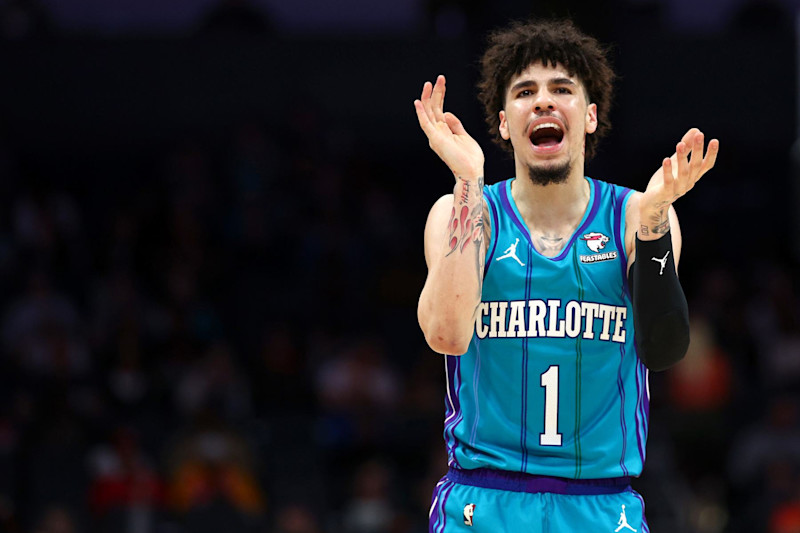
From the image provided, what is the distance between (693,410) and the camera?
1191 centimetres

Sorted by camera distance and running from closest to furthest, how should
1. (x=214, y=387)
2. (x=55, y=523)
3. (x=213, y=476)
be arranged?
1. (x=55, y=523)
2. (x=213, y=476)
3. (x=214, y=387)

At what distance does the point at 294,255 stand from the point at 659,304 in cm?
1067

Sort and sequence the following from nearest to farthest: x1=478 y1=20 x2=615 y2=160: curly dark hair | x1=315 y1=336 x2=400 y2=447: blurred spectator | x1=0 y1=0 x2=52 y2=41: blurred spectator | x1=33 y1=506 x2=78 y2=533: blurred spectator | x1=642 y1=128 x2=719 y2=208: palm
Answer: x1=642 y1=128 x2=719 y2=208: palm < x1=478 y1=20 x2=615 y2=160: curly dark hair < x1=33 y1=506 x2=78 y2=533: blurred spectator < x1=315 y1=336 x2=400 y2=447: blurred spectator < x1=0 y1=0 x2=52 y2=41: blurred spectator

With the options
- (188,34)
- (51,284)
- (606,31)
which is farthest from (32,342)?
(606,31)

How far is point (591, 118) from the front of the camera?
15.5ft

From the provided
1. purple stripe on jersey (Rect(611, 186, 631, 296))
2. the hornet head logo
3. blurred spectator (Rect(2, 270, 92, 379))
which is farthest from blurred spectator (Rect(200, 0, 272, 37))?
the hornet head logo

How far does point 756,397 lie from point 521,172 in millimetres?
8254

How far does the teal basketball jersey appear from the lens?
433cm

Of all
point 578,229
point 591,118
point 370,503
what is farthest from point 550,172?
point 370,503

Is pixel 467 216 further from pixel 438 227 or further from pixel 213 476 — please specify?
pixel 213 476

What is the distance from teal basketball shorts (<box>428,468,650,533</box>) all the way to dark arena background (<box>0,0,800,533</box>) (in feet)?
21.2

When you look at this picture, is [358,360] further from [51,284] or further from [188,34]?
[188,34]

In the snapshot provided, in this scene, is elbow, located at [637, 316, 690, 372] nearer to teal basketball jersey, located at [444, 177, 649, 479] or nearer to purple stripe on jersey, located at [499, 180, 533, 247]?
teal basketball jersey, located at [444, 177, 649, 479]

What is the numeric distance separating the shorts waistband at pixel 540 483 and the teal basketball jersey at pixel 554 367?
0.12 ft
